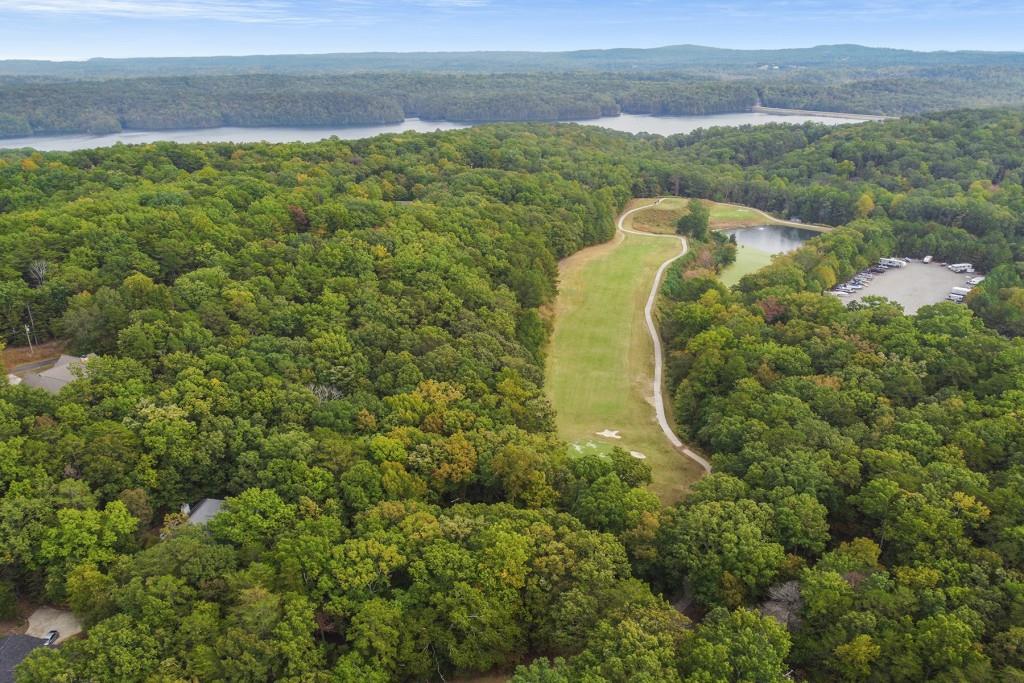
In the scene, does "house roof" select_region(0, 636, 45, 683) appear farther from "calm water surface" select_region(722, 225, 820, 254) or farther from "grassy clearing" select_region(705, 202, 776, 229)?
"grassy clearing" select_region(705, 202, 776, 229)

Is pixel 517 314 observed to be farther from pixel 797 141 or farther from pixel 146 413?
pixel 797 141

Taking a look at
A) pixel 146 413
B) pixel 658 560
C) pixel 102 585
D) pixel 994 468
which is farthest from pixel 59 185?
pixel 994 468

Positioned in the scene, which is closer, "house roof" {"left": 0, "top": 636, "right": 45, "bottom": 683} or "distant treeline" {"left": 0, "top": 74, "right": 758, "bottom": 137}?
"house roof" {"left": 0, "top": 636, "right": 45, "bottom": 683}

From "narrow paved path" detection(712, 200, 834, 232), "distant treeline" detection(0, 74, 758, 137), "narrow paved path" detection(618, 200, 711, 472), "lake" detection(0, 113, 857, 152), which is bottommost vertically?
"narrow paved path" detection(618, 200, 711, 472)

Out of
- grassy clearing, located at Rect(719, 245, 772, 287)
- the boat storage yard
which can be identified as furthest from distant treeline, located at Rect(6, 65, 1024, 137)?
the boat storage yard

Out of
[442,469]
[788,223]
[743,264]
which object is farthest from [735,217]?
[442,469]

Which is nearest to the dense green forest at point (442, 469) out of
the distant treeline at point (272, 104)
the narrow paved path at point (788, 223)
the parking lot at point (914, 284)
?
the parking lot at point (914, 284)
